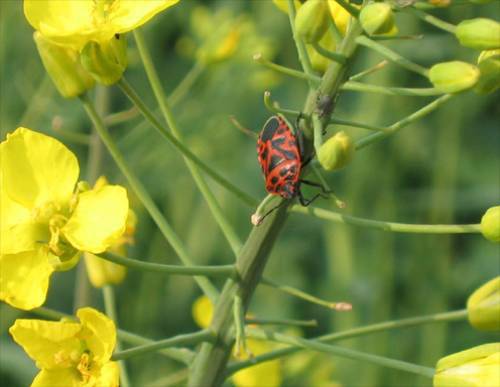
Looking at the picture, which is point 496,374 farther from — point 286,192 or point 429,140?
point 429,140

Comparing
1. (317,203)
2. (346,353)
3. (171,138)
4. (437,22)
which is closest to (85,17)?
(171,138)

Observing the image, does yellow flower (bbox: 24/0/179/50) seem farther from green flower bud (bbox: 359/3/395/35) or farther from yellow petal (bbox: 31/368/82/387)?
yellow petal (bbox: 31/368/82/387)

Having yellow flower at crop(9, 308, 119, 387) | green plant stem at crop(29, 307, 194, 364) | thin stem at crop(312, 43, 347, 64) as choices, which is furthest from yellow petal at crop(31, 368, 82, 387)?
thin stem at crop(312, 43, 347, 64)

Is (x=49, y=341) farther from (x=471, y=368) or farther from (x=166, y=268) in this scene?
(x=471, y=368)

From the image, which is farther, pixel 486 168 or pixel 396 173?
pixel 486 168

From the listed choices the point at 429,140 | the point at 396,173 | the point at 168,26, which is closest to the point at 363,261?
the point at 396,173
